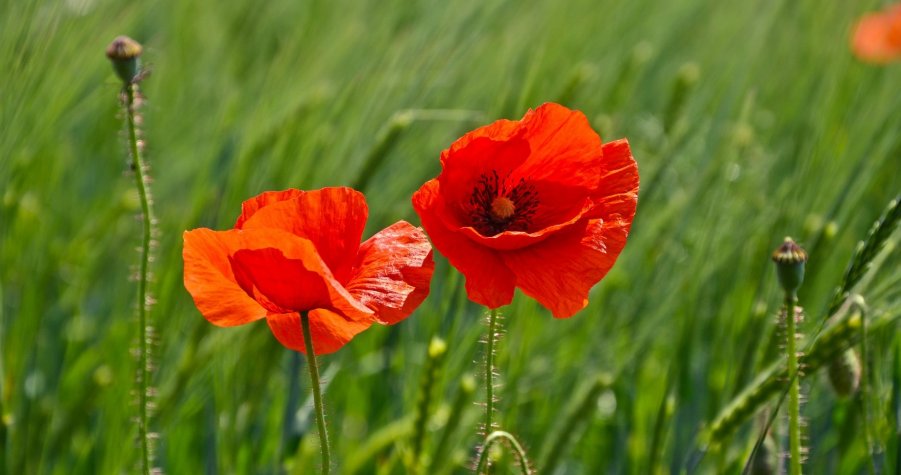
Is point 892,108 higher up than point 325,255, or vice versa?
point 892,108

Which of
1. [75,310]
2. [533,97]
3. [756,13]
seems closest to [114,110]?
[75,310]

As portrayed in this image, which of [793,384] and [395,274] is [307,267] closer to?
[395,274]

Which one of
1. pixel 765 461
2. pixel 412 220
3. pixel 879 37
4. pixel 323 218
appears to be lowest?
pixel 765 461

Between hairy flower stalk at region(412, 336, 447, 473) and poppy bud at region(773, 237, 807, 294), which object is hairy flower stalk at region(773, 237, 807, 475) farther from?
hairy flower stalk at region(412, 336, 447, 473)

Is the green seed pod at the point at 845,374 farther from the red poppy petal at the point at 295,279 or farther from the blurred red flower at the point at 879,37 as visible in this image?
the blurred red flower at the point at 879,37

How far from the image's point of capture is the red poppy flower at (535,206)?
0.55 meters

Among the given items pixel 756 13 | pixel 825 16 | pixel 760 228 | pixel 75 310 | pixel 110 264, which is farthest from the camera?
pixel 756 13

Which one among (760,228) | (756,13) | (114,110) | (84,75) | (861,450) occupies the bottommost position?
(861,450)

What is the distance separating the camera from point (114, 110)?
1.41m

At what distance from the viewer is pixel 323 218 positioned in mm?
559

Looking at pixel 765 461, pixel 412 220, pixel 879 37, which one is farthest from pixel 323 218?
pixel 879 37

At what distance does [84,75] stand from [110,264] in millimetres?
402

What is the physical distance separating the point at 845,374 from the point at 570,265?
0.22m

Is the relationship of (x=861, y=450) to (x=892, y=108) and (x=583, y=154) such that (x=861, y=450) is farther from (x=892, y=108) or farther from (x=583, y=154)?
(x=583, y=154)
